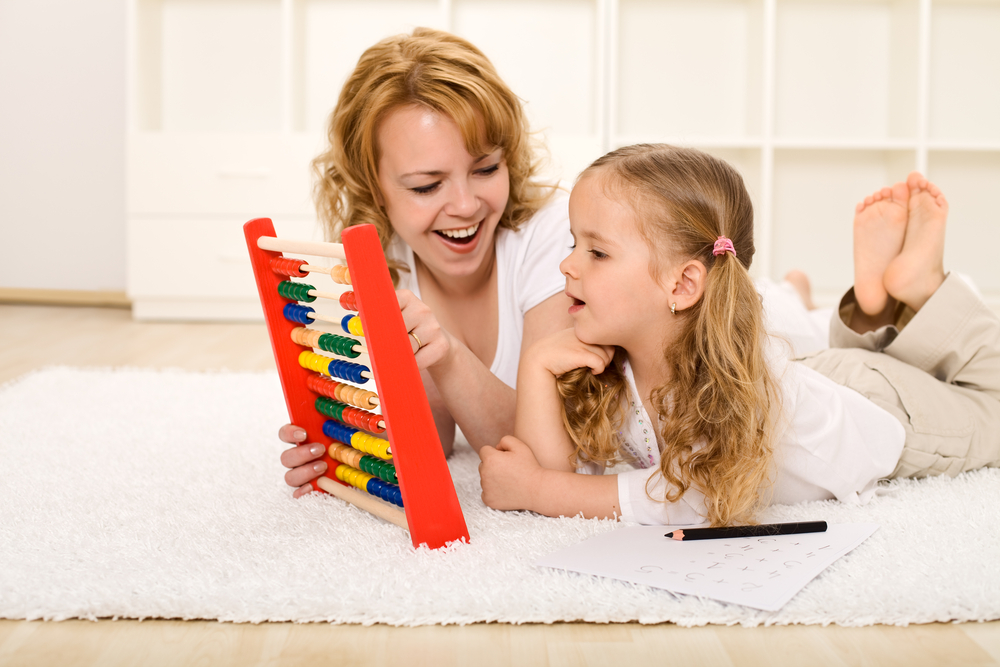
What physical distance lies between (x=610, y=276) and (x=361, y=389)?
32cm

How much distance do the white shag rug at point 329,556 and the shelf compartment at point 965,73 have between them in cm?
238

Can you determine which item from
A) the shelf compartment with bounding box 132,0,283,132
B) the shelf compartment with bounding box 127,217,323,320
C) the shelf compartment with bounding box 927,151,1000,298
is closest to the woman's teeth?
the shelf compartment with bounding box 127,217,323,320

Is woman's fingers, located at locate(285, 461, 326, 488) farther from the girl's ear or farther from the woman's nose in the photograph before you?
the girl's ear

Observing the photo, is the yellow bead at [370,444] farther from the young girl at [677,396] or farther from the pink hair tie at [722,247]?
the pink hair tie at [722,247]

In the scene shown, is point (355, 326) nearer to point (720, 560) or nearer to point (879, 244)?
point (720, 560)

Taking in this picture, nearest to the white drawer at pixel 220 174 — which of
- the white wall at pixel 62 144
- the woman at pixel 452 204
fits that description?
the white wall at pixel 62 144

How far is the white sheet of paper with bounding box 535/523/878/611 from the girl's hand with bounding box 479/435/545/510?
12 cm

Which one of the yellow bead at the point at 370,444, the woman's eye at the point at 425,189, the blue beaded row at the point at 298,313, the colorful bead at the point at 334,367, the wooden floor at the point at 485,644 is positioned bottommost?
the wooden floor at the point at 485,644

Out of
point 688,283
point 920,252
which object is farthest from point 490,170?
point 920,252

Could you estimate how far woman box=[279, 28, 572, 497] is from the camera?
1.09m

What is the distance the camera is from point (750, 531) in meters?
0.90

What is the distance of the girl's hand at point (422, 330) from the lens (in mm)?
936

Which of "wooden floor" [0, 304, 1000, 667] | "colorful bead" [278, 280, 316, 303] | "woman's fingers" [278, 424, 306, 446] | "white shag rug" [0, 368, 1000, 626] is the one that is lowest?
"wooden floor" [0, 304, 1000, 667]

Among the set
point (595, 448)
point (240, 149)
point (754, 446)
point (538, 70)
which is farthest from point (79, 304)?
point (754, 446)
